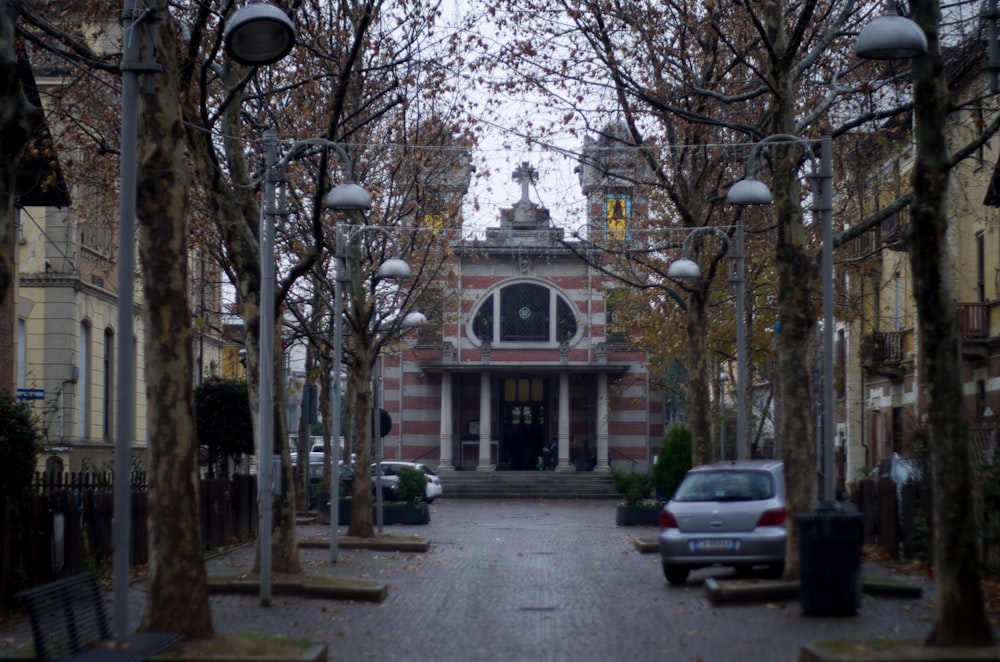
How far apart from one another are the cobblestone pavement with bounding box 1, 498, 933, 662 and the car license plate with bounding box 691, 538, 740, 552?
59cm

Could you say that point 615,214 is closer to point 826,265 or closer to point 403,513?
A: point 403,513

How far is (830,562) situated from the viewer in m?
14.1

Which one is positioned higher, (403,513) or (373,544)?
(373,544)

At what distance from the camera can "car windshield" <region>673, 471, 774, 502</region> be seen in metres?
18.4

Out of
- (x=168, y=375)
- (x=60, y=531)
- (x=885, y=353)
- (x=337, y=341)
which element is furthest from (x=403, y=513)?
(x=168, y=375)

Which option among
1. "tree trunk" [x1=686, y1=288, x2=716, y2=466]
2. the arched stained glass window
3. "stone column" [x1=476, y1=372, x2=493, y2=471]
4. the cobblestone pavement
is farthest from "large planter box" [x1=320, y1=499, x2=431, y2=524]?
the arched stained glass window

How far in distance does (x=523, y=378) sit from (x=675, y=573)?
44612mm

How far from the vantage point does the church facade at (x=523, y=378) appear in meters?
60.3

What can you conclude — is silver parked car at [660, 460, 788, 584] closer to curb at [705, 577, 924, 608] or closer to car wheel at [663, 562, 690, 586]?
car wheel at [663, 562, 690, 586]

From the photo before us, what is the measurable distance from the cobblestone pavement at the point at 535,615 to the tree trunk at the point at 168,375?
1.69 m

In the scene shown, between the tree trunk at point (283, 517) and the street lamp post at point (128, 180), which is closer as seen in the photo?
the street lamp post at point (128, 180)

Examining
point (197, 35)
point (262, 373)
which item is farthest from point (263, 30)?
point (262, 373)

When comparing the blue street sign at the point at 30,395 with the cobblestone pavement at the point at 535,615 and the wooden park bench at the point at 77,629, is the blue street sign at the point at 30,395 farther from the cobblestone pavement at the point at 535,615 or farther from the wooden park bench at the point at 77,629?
the wooden park bench at the point at 77,629

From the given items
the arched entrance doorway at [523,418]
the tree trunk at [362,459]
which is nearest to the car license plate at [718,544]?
the tree trunk at [362,459]
